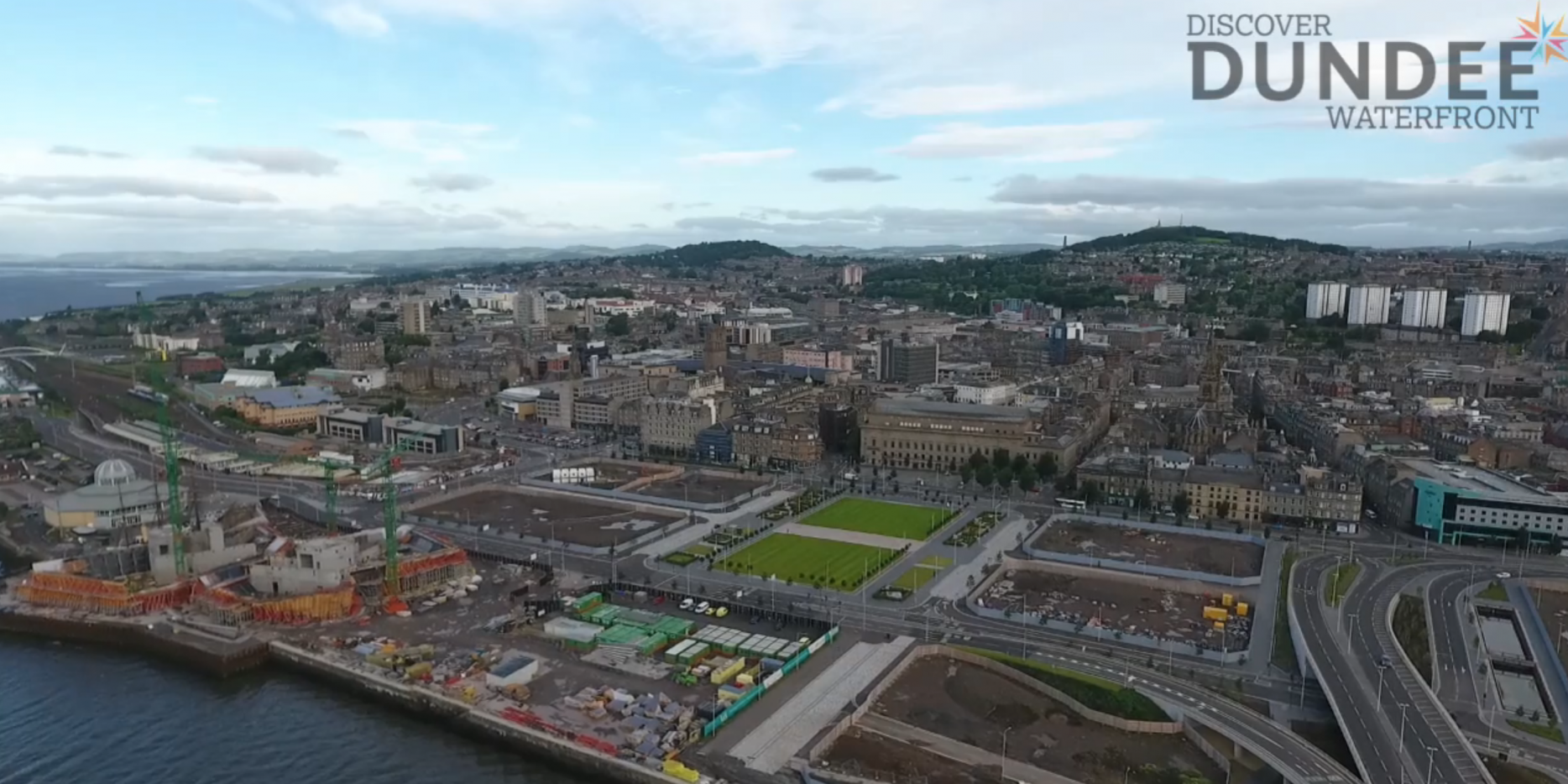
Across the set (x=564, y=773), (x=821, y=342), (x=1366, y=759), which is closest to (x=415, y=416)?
(x=821, y=342)

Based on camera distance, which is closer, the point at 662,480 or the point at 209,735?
the point at 209,735

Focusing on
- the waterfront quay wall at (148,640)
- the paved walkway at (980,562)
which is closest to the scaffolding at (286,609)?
the waterfront quay wall at (148,640)

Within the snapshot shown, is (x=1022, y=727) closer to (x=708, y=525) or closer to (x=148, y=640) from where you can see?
(x=708, y=525)

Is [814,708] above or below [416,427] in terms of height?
below

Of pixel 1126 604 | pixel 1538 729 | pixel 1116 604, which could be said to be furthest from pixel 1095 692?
pixel 1538 729

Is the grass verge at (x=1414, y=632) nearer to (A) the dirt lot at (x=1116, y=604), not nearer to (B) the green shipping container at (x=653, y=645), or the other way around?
(A) the dirt lot at (x=1116, y=604)

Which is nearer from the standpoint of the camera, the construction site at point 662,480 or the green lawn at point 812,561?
the green lawn at point 812,561

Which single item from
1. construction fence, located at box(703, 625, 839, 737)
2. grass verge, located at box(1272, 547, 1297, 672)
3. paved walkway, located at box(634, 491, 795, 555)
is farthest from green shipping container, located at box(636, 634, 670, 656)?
grass verge, located at box(1272, 547, 1297, 672)
